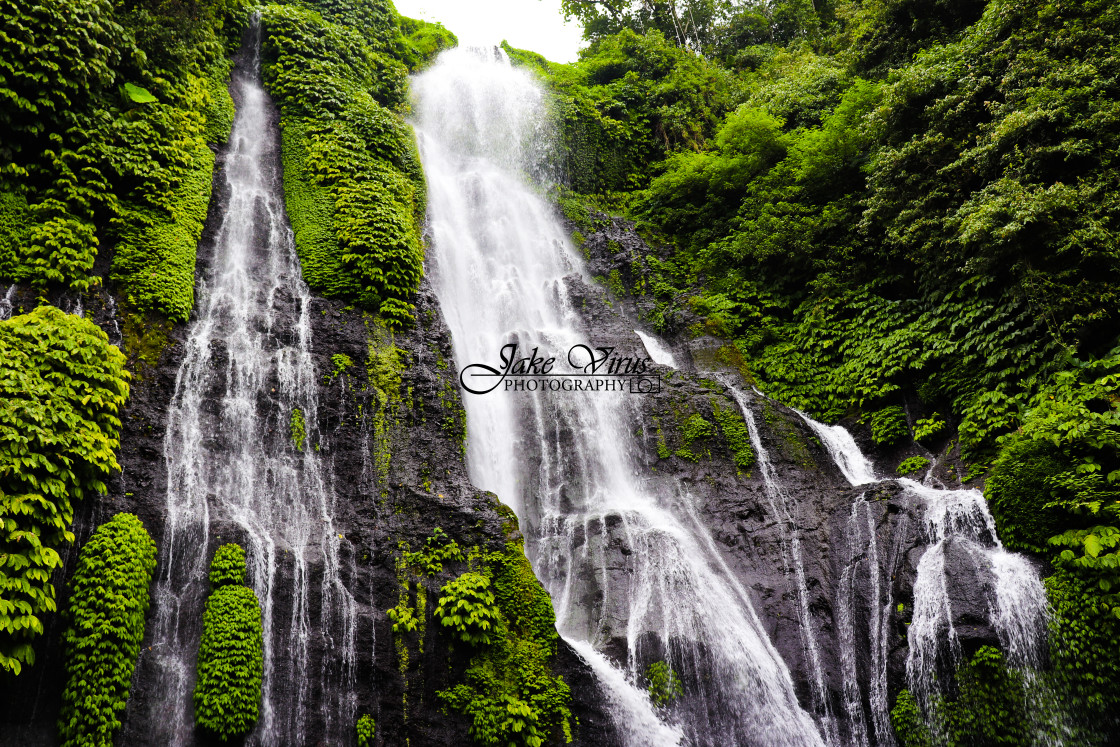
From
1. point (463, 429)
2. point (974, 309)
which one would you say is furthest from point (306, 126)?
point (974, 309)

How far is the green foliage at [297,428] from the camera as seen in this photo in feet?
29.7

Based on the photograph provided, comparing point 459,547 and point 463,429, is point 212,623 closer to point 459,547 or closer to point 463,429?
point 459,547

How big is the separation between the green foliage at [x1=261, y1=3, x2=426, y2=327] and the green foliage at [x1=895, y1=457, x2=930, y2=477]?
10135 mm

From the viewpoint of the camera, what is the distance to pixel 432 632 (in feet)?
25.4

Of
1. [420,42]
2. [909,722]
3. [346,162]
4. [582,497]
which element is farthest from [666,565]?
[420,42]

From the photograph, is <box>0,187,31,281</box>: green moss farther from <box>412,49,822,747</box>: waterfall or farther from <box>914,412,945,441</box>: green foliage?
<box>914,412,945,441</box>: green foliage

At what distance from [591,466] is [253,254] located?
26.9 ft

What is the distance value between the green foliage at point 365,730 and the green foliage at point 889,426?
10126 mm

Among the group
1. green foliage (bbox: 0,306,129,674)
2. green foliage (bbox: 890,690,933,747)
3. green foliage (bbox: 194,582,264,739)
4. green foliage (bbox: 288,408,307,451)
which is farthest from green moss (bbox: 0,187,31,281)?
green foliage (bbox: 890,690,933,747)

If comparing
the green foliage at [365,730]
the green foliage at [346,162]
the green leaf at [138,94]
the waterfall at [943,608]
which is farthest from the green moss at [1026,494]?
the green leaf at [138,94]

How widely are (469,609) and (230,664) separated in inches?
115

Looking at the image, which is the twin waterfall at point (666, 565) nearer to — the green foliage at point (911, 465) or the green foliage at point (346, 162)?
the green foliage at point (911, 465)

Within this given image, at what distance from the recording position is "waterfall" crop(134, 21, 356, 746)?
22.3ft

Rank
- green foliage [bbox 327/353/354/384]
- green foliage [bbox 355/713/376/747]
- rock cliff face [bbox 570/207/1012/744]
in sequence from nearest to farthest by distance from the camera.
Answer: green foliage [bbox 355/713/376/747] → rock cliff face [bbox 570/207/1012/744] → green foliage [bbox 327/353/354/384]
